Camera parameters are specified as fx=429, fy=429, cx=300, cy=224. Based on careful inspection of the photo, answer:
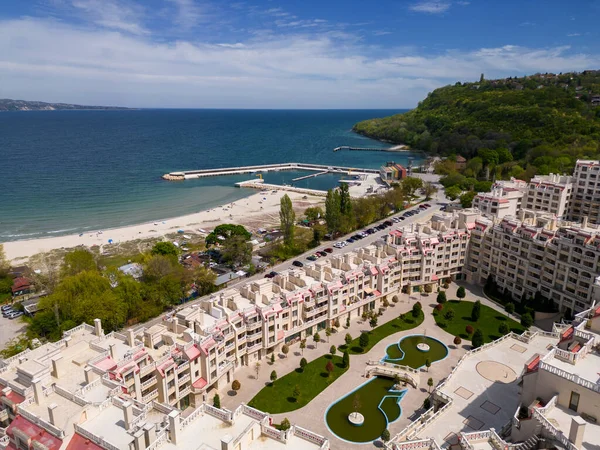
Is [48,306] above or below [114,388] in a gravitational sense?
below

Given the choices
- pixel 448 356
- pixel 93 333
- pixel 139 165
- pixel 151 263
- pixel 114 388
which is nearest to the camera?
pixel 114 388

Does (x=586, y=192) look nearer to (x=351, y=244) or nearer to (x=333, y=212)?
(x=351, y=244)

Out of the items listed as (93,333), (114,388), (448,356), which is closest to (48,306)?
(93,333)

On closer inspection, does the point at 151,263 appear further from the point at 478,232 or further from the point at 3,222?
the point at 3,222

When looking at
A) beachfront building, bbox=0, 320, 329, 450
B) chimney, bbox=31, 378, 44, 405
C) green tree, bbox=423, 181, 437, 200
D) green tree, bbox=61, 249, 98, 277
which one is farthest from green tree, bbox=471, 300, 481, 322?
green tree, bbox=423, 181, 437, 200

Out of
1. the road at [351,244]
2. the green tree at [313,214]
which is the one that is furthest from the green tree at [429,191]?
the green tree at [313,214]

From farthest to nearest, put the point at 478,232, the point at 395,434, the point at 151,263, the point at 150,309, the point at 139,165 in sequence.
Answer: the point at 139,165 < the point at 478,232 < the point at 151,263 < the point at 150,309 < the point at 395,434
